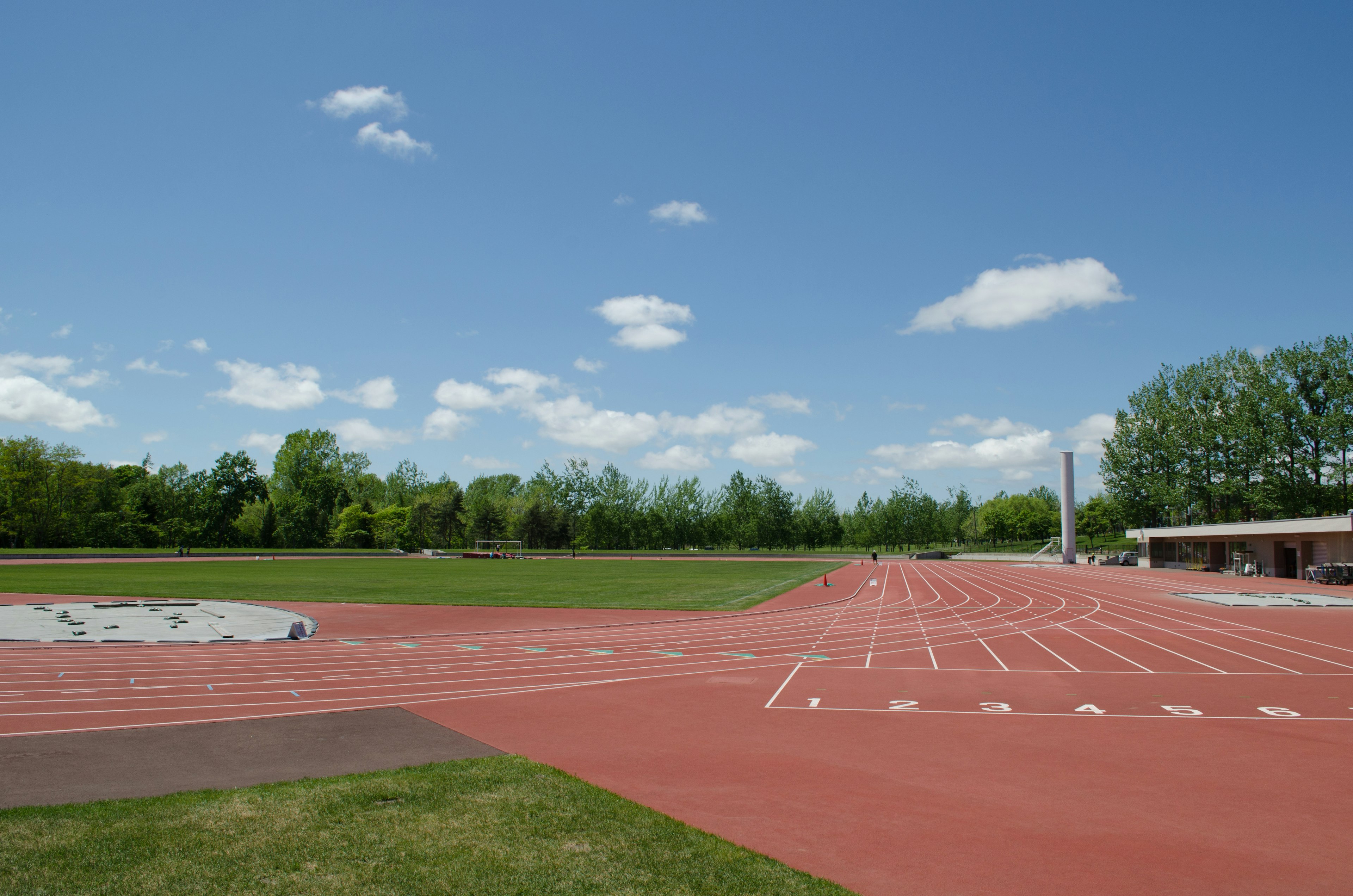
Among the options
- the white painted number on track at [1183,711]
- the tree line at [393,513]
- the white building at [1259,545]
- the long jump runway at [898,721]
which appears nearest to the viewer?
the long jump runway at [898,721]

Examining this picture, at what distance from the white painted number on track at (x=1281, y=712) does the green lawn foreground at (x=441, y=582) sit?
1586cm

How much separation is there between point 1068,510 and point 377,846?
80076 mm

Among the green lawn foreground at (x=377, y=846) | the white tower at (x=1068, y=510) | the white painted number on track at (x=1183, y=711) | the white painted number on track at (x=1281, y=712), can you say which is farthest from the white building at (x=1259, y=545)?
the green lawn foreground at (x=377, y=846)

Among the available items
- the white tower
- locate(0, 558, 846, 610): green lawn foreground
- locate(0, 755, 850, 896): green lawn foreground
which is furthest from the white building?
locate(0, 755, 850, 896): green lawn foreground

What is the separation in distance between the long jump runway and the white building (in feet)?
79.7

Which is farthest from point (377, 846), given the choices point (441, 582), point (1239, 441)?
point (1239, 441)

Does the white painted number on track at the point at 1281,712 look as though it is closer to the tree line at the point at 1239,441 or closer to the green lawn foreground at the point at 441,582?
the green lawn foreground at the point at 441,582

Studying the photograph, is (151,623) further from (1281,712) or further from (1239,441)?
(1239,441)

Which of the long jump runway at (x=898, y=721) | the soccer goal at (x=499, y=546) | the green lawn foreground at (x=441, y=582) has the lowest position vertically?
the soccer goal at (x=499, y=546)

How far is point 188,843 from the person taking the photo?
5.73m

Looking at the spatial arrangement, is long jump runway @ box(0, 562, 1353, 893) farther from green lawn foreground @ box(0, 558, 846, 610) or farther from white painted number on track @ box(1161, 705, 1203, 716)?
green lawn foreground @ box(0, 558, 846, 610)

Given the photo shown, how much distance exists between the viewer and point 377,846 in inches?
226

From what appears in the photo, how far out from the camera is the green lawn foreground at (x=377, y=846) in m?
5.11

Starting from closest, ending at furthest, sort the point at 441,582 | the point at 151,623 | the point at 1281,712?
1. the point at 1281,712
2. the point at 151,623
3. the point at 441,582
